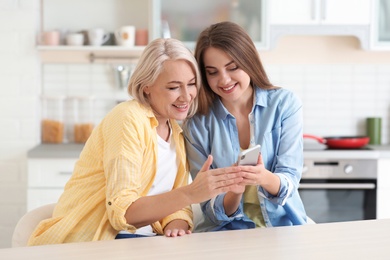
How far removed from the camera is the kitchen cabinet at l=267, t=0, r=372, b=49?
14.8 feet

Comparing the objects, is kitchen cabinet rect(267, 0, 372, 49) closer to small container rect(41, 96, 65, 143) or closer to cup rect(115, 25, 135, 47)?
cup rect(115, 25, 135, 47)

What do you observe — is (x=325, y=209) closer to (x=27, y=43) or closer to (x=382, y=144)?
(x=382, y=144)

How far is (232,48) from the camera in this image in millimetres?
2518

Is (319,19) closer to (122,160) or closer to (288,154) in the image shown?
(288,154)

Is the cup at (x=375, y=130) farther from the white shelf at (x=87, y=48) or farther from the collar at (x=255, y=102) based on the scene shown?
the collar at (x=255, y=102)

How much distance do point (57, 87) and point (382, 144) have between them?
2193mm

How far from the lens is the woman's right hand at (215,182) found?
2.22m

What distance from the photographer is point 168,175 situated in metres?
2.51

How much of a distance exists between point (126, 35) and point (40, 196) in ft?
3.69

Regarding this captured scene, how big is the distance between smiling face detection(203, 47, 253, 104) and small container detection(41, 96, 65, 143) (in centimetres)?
232

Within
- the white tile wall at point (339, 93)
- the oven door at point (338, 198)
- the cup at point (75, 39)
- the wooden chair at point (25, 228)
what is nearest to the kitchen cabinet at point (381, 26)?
the white tile wall at point (339, 93)

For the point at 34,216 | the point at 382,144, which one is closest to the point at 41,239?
the point at 34,216

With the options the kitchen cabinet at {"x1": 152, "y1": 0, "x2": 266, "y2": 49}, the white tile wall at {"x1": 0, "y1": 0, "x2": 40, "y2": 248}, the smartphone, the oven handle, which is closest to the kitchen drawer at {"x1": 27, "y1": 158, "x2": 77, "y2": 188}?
the white tile wall at {"x1": 0, "y1": 0, "x2": 40, "y2": 248}

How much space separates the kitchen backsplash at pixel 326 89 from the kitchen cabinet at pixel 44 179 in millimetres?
654
